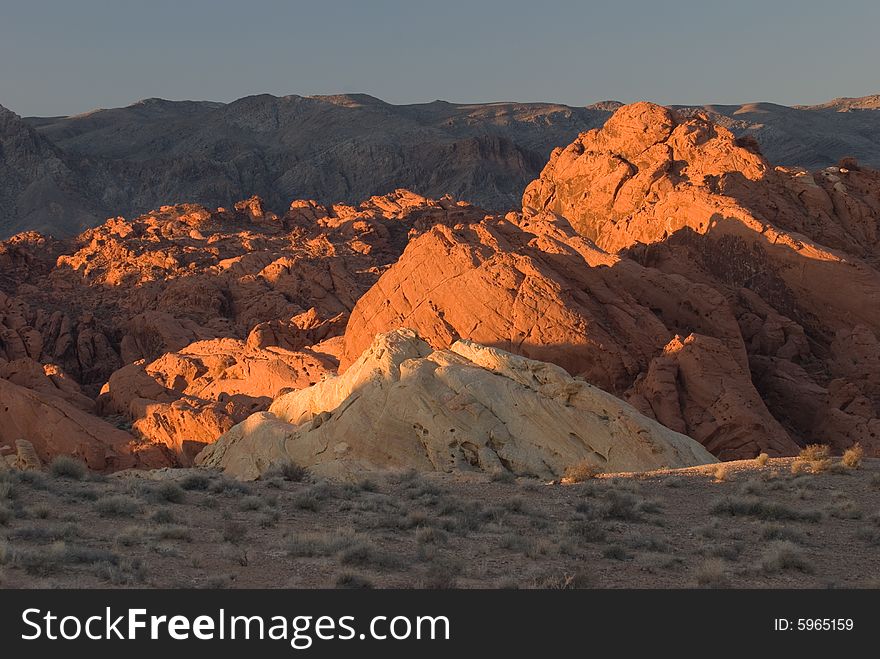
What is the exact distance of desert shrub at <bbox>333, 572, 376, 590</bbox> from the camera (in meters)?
11.2

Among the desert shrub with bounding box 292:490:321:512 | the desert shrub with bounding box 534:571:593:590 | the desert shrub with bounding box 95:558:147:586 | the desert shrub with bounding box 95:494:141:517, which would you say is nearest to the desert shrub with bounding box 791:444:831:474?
the desert shrub with bounding box 292:490:321:512

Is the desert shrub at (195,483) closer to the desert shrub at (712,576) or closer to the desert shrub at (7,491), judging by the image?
the desert shrub at (7,491)

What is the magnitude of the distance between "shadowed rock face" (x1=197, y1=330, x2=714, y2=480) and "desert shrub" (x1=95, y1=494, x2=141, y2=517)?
724 cm

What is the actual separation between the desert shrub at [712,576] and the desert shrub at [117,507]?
8.13 m

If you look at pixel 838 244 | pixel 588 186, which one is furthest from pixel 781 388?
pixel 588 186

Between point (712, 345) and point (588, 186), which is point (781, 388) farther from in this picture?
point (588, 186)

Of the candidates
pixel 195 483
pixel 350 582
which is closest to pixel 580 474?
pixel 195 483

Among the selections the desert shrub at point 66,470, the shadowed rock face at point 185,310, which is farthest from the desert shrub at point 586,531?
the shadowed rock face at point 185,310

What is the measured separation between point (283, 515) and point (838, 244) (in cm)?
3771

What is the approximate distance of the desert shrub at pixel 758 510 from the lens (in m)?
15.9

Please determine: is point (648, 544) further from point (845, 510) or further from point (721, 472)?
point (721, 472)

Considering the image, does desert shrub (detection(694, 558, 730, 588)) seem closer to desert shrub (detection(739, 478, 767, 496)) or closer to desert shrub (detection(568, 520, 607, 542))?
desert shrub (detection(568, 520, 607, 542))
